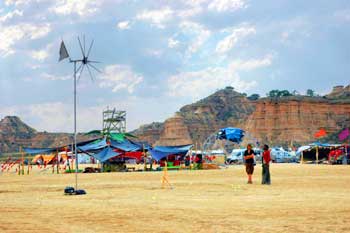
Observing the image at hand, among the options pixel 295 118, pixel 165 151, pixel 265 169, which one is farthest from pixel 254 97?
pixel 265 169

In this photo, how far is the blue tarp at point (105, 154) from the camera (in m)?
44.1

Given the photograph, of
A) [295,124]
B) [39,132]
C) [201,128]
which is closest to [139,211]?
[295,124]

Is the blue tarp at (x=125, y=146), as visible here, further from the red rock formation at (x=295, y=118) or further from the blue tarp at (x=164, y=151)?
the red rock formation at (x=295, y=118)

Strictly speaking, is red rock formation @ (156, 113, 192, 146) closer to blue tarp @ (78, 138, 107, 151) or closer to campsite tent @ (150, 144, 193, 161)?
campsite tent @ (150, 144, 193, 161)

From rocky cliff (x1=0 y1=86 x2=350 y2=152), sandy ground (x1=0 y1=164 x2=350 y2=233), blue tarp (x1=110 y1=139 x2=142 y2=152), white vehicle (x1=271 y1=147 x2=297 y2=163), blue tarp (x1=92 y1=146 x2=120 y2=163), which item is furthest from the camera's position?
rocky cliff (x1=0 y1=86 x2=350 y2=152)

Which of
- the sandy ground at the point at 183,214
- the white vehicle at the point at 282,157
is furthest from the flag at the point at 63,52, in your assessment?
the white vehicle at the point at 282,157

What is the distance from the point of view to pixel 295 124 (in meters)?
127

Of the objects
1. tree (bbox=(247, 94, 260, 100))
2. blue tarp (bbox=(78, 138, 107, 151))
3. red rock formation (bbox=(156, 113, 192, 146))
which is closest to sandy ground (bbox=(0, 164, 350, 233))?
blue tarp (bbox=(78, 138, 107, 151))

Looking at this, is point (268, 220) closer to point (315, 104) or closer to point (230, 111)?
point (315, 104)

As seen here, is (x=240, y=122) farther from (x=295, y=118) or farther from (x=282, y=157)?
(x=282, y=157)

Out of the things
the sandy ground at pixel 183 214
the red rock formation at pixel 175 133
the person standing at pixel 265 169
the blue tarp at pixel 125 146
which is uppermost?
the red rock formation at pixel 175 133

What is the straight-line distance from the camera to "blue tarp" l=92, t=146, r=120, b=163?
44.1 metres

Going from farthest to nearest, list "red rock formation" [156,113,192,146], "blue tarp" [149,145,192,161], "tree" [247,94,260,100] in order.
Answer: "tree" [247,94,260,100], "red rock formation" [156,113,192,146], "blue tarp" [149,145,192,161]

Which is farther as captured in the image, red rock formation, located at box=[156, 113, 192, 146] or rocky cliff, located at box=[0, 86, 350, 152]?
red rock formation, located at box=[156, 113, 192, 146]
